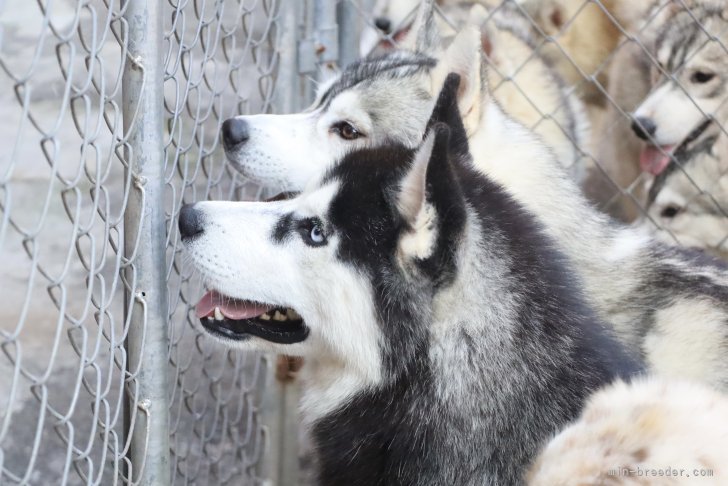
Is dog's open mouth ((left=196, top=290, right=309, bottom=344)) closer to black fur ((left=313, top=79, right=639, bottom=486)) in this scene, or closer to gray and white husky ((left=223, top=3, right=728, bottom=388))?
black fur ((left=313, top=79, right=639, bottom=486))

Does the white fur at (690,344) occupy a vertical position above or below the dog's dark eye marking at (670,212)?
below

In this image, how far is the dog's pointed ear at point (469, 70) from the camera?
130 inches

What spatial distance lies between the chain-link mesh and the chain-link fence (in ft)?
0.04

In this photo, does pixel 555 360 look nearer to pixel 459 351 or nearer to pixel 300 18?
pixel 459 351

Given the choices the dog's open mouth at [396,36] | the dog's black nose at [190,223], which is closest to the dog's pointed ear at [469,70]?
the dog's black nose at [190,223]

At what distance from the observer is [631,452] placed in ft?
A: 6.66

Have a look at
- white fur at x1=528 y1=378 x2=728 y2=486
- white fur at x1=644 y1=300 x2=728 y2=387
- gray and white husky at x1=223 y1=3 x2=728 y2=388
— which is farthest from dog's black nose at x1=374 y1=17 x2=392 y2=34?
white fur at x1=528 y1=378 x2=728 y2=486

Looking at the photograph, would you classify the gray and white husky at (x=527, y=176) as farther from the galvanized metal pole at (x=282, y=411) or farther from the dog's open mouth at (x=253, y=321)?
the dog's open mouth at (x=253, y=321)

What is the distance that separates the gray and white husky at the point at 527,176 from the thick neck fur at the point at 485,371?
0.76 meters

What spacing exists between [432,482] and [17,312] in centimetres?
263

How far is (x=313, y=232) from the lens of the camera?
8.28 feet

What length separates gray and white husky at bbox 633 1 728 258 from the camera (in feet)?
17.5

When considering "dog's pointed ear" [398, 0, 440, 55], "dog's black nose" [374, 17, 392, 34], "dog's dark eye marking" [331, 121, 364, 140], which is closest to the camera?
"dog's dark eye marking" [331, 121, 364, 140]

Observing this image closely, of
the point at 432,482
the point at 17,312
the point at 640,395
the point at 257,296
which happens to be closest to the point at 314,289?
the point at 257,296
